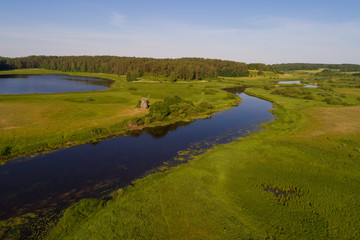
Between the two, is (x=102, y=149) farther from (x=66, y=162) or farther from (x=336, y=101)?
(x=336, y=101)

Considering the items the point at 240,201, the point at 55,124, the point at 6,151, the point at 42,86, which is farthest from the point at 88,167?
the point at 42,86

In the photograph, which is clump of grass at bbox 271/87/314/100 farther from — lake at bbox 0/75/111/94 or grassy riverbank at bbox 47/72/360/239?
lake at bbox 0/75/111/94

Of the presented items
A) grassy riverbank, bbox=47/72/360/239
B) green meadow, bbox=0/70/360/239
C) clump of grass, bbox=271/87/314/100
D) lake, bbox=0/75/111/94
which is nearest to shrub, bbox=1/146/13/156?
green meadow, bbox=0/70/360/239

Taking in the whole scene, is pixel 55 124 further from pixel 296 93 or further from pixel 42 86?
pixel 296 93

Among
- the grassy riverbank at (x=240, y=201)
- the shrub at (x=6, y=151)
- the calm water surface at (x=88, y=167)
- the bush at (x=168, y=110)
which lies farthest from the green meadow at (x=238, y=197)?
the bush at (x=168, y=110)

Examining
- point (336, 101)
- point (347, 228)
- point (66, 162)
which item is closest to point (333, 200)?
point (347, 228)

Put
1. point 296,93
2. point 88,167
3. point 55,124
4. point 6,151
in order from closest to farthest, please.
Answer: point 88,167
point 6,151
point 55,124
point 296,93

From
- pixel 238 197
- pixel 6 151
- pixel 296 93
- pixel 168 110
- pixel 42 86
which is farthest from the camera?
pixel 42 86
